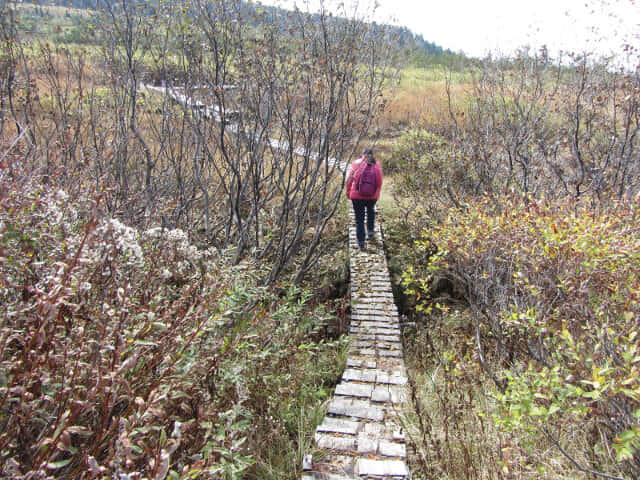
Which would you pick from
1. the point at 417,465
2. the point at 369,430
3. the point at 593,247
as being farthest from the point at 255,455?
the point at 593,247

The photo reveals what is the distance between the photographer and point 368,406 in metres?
3.40

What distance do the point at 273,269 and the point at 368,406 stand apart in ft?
7.69

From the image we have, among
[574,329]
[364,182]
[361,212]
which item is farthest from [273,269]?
[574,329]

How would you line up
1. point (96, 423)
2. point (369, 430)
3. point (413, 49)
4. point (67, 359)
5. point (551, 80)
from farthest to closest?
point (551, 80) < point (413, 49) < point (369, 430) < point (96, 423) < point (67, 359)

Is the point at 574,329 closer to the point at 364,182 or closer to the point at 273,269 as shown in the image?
the point at 273,269

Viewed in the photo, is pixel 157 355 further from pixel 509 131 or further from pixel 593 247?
pixel 509 131

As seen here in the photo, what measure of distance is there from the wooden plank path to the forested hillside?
0.19 metres

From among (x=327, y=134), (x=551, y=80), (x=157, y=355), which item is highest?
(x=551, y=80)

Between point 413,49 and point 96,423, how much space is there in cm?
659

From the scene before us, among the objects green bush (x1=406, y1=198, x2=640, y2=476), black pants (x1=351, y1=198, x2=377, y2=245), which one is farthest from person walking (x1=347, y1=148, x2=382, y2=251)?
green bush (x1=406, y1=198, x2=640, y2=476)

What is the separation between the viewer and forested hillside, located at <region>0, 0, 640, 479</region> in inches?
65.7

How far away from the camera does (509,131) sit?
7902 millimetres

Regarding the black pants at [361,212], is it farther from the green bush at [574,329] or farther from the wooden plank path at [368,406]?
the green bush at [574,329]

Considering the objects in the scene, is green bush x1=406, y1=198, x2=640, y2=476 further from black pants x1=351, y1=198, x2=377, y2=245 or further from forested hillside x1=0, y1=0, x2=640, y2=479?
black pants x1=351, y1=198, x2=377, y2=245
